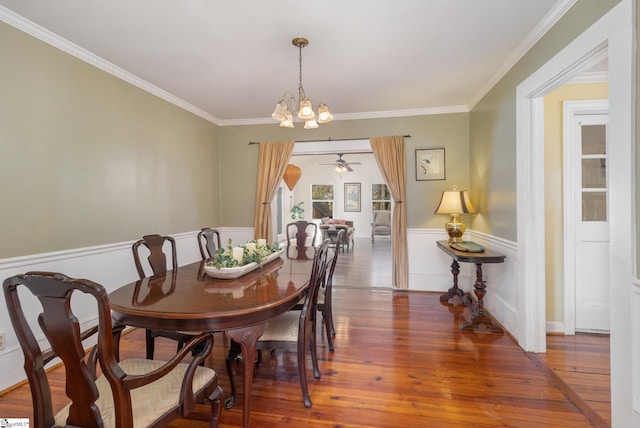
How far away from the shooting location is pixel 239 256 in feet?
7.23

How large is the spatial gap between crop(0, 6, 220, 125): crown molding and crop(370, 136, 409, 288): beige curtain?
285 cm

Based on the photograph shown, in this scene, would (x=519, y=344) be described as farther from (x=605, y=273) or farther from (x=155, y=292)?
(x=155, y=292)

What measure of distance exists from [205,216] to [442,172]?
349 centimetres

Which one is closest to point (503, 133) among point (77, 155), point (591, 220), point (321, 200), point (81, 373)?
point (591, 220)

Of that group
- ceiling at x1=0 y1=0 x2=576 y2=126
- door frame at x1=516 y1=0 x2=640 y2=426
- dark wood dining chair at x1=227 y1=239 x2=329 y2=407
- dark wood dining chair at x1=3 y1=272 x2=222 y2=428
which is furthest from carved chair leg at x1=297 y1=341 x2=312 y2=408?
ceiling at x1=0 y1=0 x2=576 y2=126

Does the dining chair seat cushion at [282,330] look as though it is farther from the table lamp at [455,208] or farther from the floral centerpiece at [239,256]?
the table lamp at [455,208]

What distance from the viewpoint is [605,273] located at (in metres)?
2.93

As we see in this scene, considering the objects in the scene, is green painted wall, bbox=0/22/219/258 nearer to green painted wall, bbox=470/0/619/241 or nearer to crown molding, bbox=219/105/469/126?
crown molding, bbox=219/105/469/126

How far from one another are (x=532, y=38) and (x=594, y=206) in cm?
169

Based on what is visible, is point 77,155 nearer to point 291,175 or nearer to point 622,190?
point 622,190

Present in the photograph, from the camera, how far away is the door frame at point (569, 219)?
9.55 feet

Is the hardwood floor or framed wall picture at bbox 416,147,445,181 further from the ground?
framed wall picture at bbox 416,147,445,181

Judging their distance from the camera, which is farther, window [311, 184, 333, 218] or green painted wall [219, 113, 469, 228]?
window [311, 184, 333, 218]

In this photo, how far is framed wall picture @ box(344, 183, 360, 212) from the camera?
1082 centimetres
